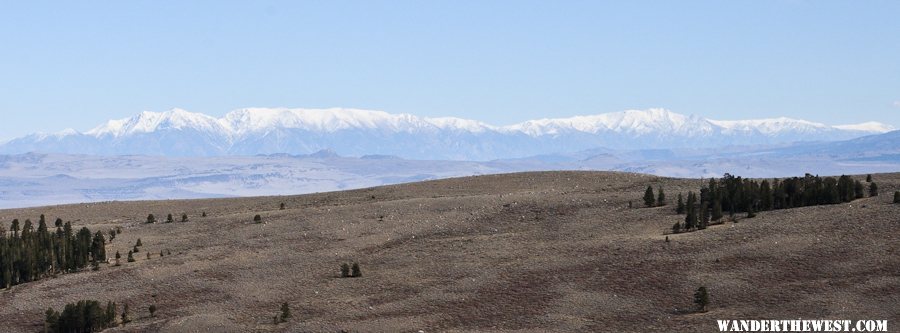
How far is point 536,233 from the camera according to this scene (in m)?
57.4

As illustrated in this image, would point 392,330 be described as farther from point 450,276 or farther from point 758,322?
point 758,322

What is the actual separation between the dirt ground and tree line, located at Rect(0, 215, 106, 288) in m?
1.57

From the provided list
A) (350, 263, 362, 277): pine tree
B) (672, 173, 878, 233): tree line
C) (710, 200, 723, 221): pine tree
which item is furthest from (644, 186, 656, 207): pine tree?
(350, 263, 362, 277): pine tree

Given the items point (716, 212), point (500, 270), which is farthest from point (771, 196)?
point (500, 270)

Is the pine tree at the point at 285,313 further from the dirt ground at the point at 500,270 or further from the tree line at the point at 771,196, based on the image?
the tree line at the point at 771,196

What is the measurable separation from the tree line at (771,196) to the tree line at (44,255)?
2877cm

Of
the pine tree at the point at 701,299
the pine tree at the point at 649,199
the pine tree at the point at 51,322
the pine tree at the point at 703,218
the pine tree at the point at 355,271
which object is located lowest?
the pine tree at the point at 51,322

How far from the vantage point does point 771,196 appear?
57406 millimetres

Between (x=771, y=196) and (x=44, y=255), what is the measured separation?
35.1m

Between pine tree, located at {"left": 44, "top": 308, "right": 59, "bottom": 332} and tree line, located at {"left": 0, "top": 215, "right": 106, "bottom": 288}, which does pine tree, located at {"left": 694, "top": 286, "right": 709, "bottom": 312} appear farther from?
tree line, located at {"left": 0, "top": 215, "right": 106, "bottom": 288}

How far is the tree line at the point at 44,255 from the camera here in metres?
55.1

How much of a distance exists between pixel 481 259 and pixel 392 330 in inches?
443

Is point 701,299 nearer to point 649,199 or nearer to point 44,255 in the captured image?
point 649,199

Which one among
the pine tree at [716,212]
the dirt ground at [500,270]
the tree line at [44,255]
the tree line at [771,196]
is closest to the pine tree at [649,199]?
the dirt ground at [500,270]
